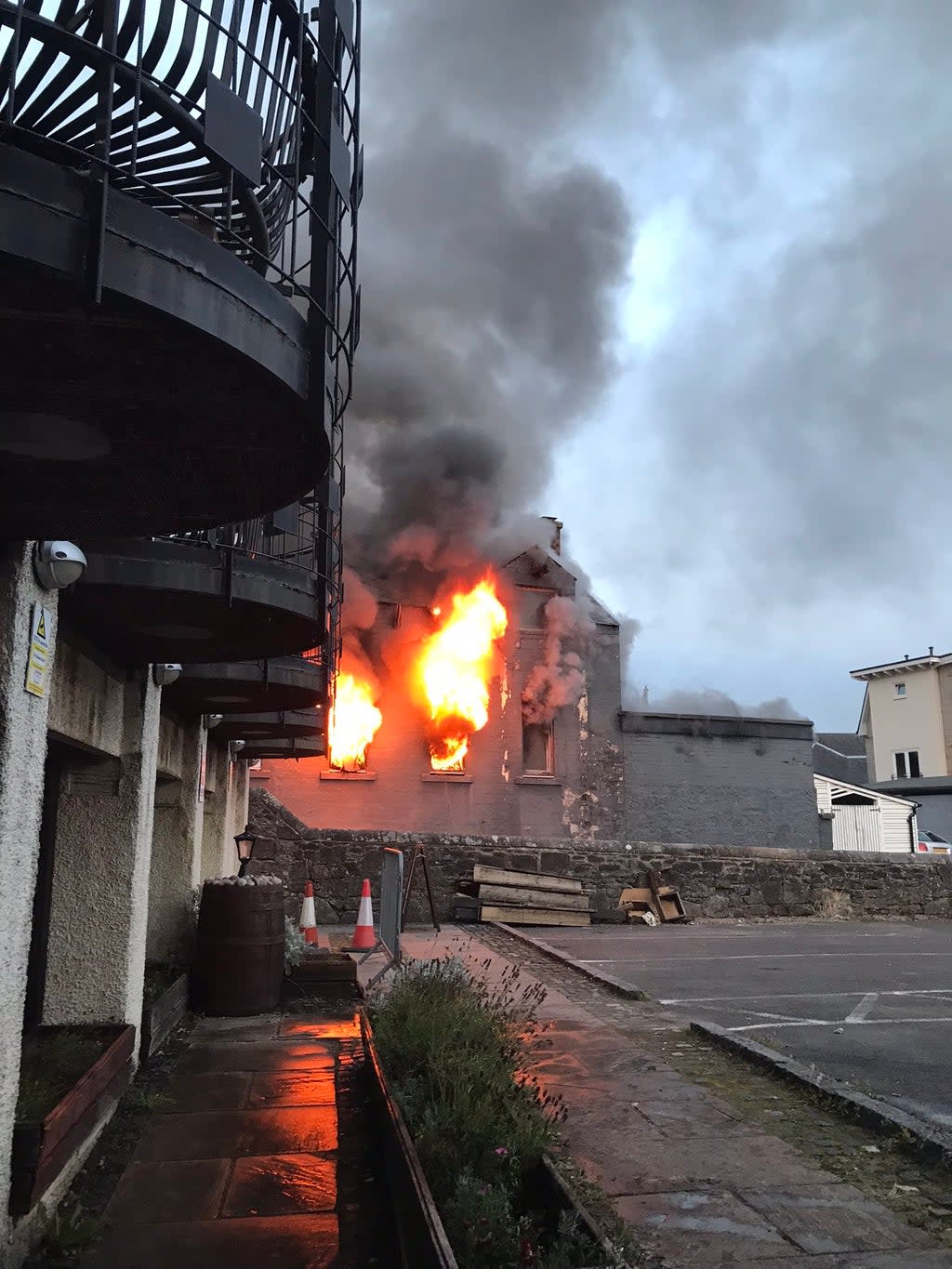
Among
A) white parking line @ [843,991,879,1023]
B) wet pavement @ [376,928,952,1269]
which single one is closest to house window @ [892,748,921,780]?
white parking line @ [843,991,879,1023]

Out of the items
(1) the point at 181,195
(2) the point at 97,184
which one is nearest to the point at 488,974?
(1) the point at 181,195

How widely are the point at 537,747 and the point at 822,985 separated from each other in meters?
13.5

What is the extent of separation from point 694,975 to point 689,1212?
22.4ft

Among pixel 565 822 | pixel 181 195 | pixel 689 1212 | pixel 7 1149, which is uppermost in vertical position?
pixel 181 195

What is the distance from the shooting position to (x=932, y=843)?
101ft

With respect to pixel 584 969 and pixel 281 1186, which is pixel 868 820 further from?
pixel 281 1186

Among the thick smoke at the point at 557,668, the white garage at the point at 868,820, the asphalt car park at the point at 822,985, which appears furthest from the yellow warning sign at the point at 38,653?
the white garage at the point at 868,820

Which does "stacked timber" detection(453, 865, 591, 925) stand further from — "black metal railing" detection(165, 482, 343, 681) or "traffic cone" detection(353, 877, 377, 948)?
"black metal railing" detection(165, 482, 343, 681)

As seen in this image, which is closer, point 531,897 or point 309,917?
point 309,917

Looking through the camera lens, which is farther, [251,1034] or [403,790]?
[403,790]

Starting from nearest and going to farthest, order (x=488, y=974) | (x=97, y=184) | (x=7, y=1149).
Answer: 1. (x=97, y=184)
2. (x=7, y=1149)
3. (x=488, y=974)

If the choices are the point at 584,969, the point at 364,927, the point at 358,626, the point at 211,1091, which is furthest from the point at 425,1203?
the point at 358,626

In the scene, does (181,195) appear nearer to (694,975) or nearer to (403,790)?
(694,975)

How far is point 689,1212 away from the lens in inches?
153
